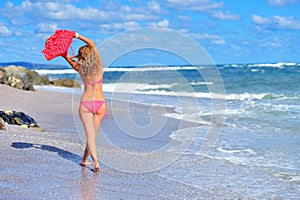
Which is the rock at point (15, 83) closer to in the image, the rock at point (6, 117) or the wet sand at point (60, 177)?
the rock at point (6, 117)

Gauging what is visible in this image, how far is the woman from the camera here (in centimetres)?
659

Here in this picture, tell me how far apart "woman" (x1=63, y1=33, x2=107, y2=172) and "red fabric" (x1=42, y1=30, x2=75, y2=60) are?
0.09 metres

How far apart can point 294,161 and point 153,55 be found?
9.40 feet

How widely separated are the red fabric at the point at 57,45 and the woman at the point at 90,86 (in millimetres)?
93

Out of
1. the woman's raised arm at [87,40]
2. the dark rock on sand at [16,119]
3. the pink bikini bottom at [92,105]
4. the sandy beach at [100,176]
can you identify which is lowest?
the sandy beach at [100,176]

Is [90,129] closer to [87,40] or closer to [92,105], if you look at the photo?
[92,105]

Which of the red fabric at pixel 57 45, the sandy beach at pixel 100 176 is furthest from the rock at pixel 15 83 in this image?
the red fabric at pixel 57 45

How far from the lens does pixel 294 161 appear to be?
8508mm

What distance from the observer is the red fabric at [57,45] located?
21.9 ft

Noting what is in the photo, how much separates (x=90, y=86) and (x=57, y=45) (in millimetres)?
679

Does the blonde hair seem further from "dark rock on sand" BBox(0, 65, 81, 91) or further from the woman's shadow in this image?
"dark rock on sand" BBox(0, 65, 81, 91)

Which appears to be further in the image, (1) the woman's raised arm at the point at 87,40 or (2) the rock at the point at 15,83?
(2) the rock at the point at 15,83

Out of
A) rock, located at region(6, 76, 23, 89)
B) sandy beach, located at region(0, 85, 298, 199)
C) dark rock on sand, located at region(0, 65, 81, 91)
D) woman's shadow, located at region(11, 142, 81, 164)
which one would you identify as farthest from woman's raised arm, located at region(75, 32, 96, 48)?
rock, located at region(6, 76, 23, 89)

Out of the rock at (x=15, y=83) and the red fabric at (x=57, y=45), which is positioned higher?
the red fabric at (x=57, y=45)
